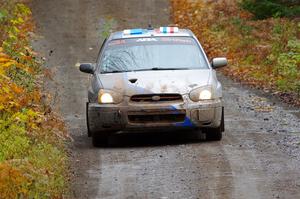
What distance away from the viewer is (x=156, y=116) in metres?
13.1

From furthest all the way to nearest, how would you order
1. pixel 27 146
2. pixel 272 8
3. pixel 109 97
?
1. pixel 272 8
2. pixel 109 97
3. pixel 27 146

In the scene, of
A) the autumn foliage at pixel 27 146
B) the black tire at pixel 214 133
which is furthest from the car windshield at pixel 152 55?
the autumn foliage at pixel 27 146

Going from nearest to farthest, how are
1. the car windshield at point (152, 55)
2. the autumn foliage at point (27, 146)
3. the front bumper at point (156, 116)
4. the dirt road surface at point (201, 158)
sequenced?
the autumn foliage at point (27, 146) → the dirt road surface at point (201, 158) → the front bumper at point (156, 116) → the car windshield at point (152, 55)

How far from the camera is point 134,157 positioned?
12.2 meters

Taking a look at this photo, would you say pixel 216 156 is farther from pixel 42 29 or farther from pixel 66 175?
pixel 42 29

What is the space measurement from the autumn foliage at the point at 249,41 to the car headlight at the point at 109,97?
6574 mm

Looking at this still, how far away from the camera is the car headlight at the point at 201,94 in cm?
1309

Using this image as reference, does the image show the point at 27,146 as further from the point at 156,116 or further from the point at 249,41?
the point at 249,41

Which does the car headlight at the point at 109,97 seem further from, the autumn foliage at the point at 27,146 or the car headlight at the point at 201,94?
the car headlight at the point at 201,94

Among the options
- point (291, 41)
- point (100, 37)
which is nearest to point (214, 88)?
point (291, 41)

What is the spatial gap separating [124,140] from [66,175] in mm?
3488

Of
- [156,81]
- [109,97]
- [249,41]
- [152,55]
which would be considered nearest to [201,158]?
[156,81]

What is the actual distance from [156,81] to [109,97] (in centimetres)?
75

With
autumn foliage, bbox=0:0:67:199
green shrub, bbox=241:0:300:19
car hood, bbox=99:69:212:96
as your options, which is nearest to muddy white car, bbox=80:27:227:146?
car hood, bbox=99:69:212:96
